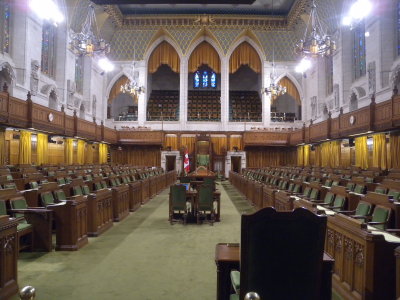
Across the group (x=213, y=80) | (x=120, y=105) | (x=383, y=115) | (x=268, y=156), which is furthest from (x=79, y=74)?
(x=383, y=115)

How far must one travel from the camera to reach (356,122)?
13.8 m

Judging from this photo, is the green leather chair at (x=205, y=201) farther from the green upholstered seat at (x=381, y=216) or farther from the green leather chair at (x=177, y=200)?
the green upholstered seat at (x=381, y=216)

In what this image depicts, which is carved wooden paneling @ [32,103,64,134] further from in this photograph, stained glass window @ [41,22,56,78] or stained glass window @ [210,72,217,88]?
stained glass window @ [210,72,217,88]

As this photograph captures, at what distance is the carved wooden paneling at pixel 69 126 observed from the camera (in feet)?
53.7

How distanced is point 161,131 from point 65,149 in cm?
780

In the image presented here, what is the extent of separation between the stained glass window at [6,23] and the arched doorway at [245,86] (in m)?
16.5

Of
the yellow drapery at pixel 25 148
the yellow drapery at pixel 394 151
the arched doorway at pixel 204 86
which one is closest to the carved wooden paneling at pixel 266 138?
the arched doorway at pixel 204 86

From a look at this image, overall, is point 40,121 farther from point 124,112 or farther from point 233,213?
point 124,112

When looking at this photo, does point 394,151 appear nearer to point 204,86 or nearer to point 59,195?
point 59,195

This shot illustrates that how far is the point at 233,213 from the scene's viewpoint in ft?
28.2

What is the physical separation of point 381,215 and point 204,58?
961 inches

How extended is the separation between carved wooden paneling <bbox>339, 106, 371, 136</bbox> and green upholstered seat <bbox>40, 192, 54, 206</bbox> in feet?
38.3

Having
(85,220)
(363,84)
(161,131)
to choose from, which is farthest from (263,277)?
(161,131)

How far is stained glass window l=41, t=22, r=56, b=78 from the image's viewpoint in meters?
17.6
